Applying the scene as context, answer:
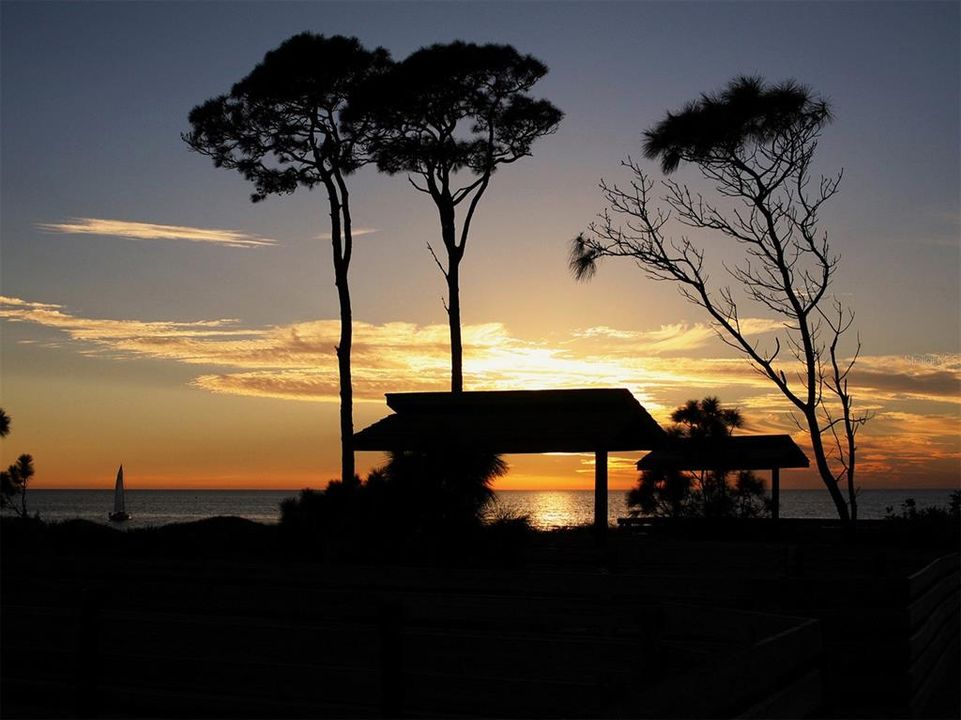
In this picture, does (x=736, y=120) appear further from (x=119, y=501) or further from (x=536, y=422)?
(x=119, y=501)

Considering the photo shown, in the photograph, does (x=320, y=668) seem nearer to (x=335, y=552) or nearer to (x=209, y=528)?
(x=335, y=552)

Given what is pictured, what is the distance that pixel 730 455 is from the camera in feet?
107

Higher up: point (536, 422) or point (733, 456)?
point (536, 422)

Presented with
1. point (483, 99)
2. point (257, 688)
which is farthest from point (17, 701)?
point (483, 99)

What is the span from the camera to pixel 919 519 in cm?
2531

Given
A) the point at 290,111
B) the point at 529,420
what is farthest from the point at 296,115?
the point at 529,420

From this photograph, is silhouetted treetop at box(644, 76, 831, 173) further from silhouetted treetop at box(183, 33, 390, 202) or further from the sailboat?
the sailboat

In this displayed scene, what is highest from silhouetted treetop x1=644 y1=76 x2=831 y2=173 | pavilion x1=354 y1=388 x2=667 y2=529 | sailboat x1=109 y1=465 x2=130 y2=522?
silhouetted treetop x1=644 y1=76 x2=831 y2=173

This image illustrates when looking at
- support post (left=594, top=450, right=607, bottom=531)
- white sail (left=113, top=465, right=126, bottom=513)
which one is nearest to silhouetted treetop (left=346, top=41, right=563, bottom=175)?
support post (left=594, top=450, right=607, bottom=531)

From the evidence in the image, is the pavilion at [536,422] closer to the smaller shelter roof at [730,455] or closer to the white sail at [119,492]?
the smaller shelter roof at [730,455]

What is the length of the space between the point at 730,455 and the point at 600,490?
45.8 ft

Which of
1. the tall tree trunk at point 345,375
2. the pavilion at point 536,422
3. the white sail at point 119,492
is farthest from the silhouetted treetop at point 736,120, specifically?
the white sail at point 119,492

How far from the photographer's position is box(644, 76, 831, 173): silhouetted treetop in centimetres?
1980

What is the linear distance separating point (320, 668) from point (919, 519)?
21.1 meters
